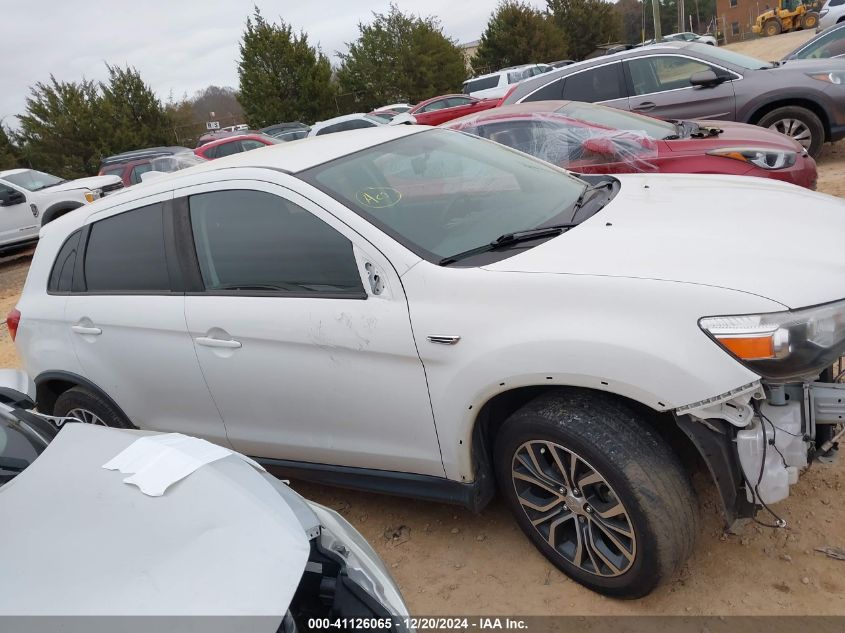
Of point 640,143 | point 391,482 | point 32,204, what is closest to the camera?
point 391,482

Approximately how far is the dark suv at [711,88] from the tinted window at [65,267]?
237 inches

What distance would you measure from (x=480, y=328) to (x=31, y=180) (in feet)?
45.8

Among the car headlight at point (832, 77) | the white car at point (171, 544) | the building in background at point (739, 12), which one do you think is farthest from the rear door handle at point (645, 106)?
the building in background at point (739, 12)

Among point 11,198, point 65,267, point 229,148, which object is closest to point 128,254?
point 65,267

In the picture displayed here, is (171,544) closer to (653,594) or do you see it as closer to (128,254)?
(653,594)

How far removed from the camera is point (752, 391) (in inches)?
80.4

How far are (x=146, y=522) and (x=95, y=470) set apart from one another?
394 mm

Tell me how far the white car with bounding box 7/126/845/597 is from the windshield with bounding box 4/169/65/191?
11.3 metres

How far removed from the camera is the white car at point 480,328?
213 cm

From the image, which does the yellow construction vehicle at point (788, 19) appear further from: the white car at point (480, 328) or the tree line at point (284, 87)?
the white car at point (480, 328)

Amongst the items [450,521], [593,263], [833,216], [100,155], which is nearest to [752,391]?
[593,263]

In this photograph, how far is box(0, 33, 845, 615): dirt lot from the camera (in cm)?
242

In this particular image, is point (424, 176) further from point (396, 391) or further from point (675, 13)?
point (675, 13)

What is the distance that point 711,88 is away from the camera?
778cm
